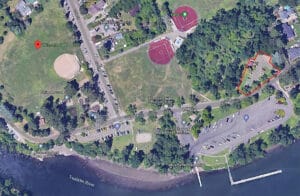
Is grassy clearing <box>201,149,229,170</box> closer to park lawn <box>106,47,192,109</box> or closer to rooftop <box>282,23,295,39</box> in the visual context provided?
park lawn <box>106,47,192,109</box>

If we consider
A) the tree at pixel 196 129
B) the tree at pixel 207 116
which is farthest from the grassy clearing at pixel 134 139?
the tree at pixel 207 116

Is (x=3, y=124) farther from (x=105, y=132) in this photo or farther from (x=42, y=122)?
(x=105, y=132)

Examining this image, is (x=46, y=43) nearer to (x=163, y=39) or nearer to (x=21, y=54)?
(x=21, y=54)

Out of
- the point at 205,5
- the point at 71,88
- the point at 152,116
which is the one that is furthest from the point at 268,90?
the point at 71,88

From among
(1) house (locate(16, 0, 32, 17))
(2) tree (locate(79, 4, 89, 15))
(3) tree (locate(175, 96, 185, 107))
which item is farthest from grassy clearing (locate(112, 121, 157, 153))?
(1) house (locate(16, 0, 32, 17))

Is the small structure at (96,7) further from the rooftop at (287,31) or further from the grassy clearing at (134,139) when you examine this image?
the rooftop at (287,31)
